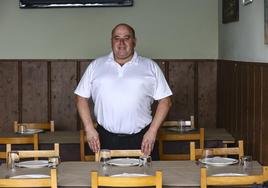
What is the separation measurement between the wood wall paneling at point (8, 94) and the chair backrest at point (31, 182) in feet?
13.1

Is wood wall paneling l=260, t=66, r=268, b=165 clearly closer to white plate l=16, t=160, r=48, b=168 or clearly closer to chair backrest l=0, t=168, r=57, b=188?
white plate l=16, t=160, r=48, b=168

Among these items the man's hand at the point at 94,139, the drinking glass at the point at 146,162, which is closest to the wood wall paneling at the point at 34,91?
the man's hand at the point at 94,139

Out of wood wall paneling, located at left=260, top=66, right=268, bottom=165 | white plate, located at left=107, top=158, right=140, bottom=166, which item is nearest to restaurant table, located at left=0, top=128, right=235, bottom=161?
wood wall paneling, located at left=260, top=66, right=268, bottom=165

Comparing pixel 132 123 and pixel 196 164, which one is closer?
pixel 196 164

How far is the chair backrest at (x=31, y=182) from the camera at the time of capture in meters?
3.32

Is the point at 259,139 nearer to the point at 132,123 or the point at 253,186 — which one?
the point at 132,123

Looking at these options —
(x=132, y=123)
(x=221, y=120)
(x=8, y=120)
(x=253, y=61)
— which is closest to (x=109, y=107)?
(x=132, y=123)

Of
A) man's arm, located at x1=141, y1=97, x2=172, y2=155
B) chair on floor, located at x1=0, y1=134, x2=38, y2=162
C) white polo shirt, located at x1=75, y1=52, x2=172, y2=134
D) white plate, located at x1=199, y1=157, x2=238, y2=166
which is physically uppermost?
white polo shirt, located at x1=75, y1=52, x2=172, y2=134

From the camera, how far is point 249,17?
5.31 meters

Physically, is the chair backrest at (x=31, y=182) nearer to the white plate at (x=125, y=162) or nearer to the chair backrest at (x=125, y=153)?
the white plate at (x=125, y=162)

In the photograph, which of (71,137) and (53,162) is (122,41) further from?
(71,137)

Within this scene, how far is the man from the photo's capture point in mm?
4723

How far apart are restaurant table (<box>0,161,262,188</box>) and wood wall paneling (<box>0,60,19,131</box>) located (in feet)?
10.6

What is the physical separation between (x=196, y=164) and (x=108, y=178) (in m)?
1.01
